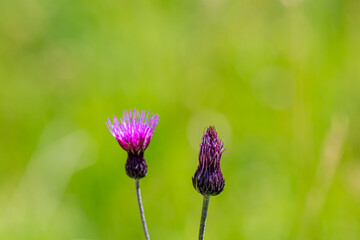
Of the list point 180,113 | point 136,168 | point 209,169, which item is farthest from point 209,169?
point 180,113

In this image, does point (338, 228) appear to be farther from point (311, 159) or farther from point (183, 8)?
point (183, 8)

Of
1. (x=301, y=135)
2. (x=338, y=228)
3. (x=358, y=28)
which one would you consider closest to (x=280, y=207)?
(x=338, y=228)

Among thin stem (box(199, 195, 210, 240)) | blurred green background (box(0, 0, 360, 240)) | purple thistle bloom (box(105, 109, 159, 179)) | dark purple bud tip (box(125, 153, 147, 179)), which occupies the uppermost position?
blurred green background (box(0, 0, 360, 240))

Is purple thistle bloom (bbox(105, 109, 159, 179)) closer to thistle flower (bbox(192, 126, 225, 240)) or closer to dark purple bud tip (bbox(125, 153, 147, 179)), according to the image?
dark purple bud tip (bbox(125, 153, 147, 179))

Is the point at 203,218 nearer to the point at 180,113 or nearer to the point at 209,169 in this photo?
the point at 209,169

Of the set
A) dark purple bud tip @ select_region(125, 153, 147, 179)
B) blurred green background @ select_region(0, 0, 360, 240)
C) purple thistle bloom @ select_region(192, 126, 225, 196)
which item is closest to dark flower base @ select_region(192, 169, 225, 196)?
purple thistle bloom @ select_region(192, 126, 225, 196)

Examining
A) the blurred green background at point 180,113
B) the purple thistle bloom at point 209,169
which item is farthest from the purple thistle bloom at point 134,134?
the blurred green background at point 180,113

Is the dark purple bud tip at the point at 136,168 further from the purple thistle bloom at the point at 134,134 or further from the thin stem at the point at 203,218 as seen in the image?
the thin stem at the point at 203,218
